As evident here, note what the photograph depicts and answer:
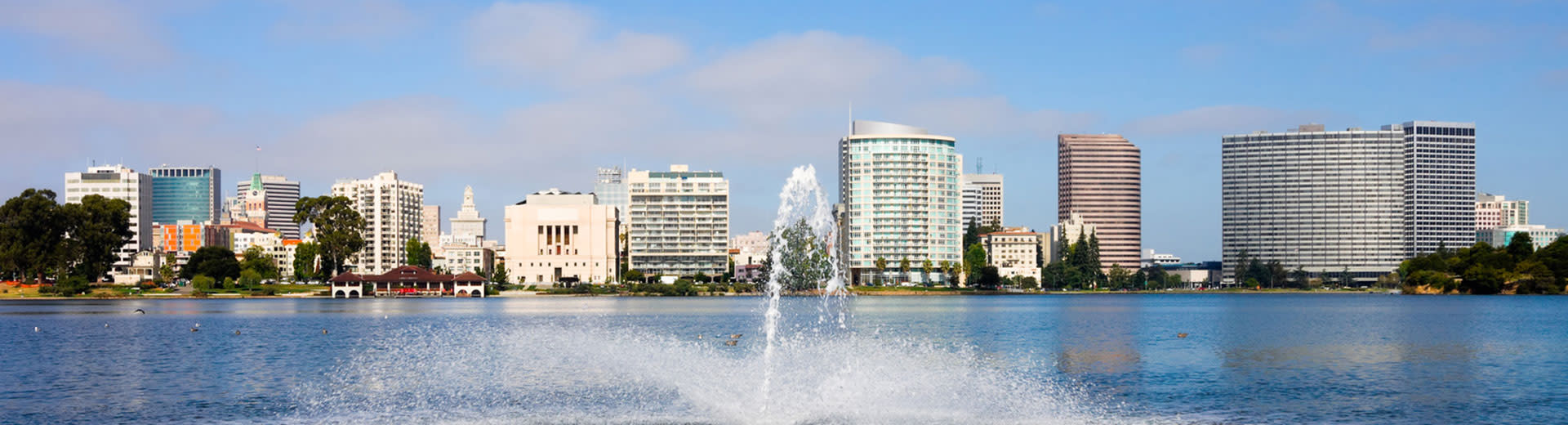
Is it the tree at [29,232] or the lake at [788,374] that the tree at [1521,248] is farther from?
the tree at [29,232]

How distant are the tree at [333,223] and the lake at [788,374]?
101405 millimetres

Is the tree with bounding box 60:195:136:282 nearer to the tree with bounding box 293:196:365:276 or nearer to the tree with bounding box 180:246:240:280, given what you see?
the tree with bounding box 180:246:240:280

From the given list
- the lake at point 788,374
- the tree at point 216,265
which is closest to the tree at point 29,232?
the tree at point 216,265

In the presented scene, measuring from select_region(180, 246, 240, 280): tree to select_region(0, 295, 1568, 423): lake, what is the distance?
11113cm

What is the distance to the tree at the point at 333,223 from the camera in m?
190

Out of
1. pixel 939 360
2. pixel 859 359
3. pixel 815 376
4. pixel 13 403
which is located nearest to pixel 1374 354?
pixel 939 360

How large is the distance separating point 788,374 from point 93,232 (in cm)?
15509

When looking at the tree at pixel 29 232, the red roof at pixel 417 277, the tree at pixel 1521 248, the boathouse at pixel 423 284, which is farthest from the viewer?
the red roof at pixel 417 277

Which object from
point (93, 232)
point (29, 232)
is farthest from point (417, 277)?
point (29, 232)

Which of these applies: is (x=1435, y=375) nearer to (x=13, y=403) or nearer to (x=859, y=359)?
(x=859, y=359)

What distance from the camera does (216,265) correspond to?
640ft

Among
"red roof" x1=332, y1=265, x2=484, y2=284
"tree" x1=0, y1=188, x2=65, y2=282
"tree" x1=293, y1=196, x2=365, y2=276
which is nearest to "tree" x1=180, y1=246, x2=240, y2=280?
"tree" x1=293, y1=196, x2=365, y2=276

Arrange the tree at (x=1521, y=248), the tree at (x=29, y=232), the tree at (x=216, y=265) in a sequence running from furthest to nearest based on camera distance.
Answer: the tree at (x=216, y=265) < the tree at (x=1521, y=248) < the tree at (x=29, y=232)

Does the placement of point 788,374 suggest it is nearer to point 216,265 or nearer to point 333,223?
point 333,223
